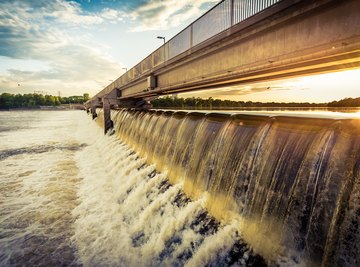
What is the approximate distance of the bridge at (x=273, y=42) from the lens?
16.8 ft

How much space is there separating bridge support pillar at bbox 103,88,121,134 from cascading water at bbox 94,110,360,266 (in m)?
18.4

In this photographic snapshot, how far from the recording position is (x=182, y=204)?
24.1 ft

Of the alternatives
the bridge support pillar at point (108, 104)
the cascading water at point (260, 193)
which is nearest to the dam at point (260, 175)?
the cascading water at point (260, 193)

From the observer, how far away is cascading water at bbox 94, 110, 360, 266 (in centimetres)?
378

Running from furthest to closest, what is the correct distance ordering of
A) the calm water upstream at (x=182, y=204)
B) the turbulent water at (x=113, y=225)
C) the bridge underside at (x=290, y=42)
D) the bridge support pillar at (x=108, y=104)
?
the bridge support pillar at (x=108, y=104) → the turbulent water at (x=113, y=225) → the bridge underside at (x=290, y=42) → the calm water upstream at (x=182, y=204)

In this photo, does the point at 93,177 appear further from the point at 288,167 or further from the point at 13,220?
the point at 288,167

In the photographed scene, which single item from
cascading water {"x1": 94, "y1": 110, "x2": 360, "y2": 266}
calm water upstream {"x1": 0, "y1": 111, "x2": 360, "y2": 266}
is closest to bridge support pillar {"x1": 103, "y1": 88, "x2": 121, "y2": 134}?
calm water upstream {"x1": 0, "y1": 111, "x2": 360, "y2": 266}

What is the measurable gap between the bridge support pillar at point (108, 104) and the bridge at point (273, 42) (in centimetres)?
1598

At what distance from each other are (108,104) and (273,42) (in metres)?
24.4

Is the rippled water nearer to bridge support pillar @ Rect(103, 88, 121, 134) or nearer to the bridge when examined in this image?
the bridge

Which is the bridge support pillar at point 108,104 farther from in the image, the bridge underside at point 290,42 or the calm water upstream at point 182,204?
the bridge underside at point 290,42

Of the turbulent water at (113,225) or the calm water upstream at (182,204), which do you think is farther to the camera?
the turbulent water at (113,225)

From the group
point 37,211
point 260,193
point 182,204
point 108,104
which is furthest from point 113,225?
point 108,104

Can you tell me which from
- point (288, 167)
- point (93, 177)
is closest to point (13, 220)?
point (93, 177)
